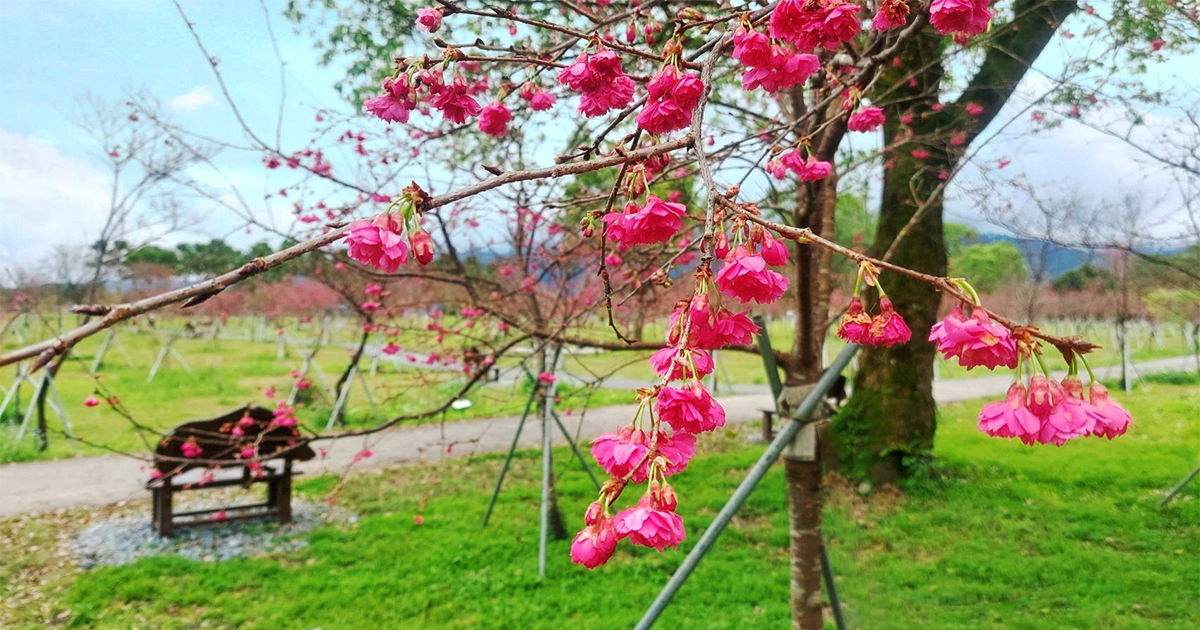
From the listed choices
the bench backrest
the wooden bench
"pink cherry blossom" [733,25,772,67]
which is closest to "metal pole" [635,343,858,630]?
"pink cherry blossom" [733,25,772,67]

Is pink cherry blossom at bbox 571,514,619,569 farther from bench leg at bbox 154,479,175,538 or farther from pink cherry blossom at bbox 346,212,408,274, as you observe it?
bench leg at bbox 154,479,175,538

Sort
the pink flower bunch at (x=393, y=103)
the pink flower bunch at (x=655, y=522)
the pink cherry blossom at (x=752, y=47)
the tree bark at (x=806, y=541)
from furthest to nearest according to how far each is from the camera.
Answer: the tree bark at (x=806, y=541) < the pink flower bunch at (x=393, y=103) < the pink cherry blossom at (x=752, y=47) < the pink flower bunch at (x=655, y=522)

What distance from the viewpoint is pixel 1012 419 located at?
77cm

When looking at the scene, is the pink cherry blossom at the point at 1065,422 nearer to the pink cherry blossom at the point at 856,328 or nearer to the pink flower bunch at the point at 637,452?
the pink cherry blossom at the point at 856,328

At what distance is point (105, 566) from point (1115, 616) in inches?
238

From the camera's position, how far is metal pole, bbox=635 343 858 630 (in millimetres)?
1902

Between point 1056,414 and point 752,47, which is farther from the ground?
point 752,47

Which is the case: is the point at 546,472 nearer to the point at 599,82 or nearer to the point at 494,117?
the point at 494,117

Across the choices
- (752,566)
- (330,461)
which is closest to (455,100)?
(752,566)

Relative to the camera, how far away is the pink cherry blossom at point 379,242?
28.1 inches

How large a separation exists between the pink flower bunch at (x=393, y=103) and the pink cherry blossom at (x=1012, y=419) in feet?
3.03

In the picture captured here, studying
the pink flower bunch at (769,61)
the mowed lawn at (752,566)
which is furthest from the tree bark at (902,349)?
the pink flower bunch at (769,61)

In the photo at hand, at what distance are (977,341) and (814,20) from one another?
0.47 meters

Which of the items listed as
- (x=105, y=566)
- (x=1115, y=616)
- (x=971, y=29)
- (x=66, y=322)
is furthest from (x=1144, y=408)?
(x=66, y=322)
